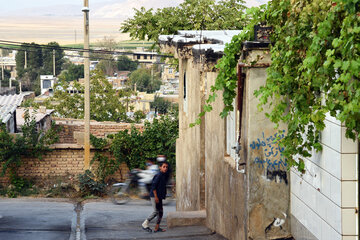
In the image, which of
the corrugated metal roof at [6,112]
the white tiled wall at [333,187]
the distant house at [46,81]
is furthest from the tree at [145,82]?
the white tiled wall at [333,187]

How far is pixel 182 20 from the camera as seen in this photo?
23.0 m

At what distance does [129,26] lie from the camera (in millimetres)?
23297

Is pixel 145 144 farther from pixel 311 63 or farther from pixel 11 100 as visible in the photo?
pixel 311 63

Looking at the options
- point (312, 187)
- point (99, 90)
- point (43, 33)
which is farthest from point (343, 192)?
point (43, 33)

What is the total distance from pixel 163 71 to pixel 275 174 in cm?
10302

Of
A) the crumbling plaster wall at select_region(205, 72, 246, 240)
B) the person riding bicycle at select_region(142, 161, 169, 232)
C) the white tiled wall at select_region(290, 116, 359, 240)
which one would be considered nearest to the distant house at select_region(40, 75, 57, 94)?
the person riding bicycle at select_region(142, 161, 169, 232)

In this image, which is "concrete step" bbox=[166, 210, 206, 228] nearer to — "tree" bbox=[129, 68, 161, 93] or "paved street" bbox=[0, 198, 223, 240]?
"paved street" bbox=[0, 198, 223, 240]

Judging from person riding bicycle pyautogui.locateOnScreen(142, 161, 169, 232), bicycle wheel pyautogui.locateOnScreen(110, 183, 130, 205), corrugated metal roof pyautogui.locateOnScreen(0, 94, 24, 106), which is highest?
corrugated metal roof pyautogui.locateOnScreen(0, 94, 24, 106)

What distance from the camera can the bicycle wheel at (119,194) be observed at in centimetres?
1731

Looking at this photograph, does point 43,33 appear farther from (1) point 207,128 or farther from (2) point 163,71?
(1) point 207,128

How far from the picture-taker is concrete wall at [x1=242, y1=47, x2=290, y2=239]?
7.38 m

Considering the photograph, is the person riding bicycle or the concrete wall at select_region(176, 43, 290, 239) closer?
the concrete wall at select_region(176, 43, 290, 239)

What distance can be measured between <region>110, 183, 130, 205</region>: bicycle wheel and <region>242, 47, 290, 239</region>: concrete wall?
10.0m

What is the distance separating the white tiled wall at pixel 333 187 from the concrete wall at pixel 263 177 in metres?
0.90
